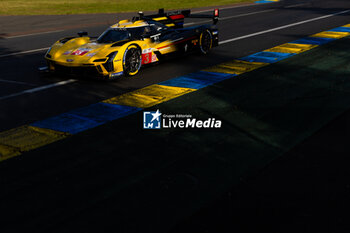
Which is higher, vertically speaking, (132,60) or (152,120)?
(132,60)

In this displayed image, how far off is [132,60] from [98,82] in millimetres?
1170

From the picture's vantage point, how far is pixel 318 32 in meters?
18.3

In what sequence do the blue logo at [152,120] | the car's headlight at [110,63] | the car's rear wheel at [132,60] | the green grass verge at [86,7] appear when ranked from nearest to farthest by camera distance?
1. the blue logo at [152,120]
2. the car's headlight at [110,63]
3. the car's rear wheel at [132,60]
4. the green grass verge at [86,7]

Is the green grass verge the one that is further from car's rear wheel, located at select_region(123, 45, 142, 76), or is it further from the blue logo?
the blue logo

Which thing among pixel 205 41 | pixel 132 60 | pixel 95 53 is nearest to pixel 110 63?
pixel 95 53

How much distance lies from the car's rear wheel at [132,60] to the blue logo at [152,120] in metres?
3.01

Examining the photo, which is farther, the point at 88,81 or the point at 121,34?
the point at 121,34

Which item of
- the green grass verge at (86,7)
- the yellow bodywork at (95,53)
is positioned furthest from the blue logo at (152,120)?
the green grass verge at (86,7)

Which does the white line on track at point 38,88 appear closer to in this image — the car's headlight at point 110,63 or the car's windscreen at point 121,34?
the car's headlight at point 110,63

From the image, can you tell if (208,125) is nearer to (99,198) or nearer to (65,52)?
(99,198)

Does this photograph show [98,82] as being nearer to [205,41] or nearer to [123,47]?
[123,47]

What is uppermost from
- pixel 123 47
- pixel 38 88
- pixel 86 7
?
pixel 86 7

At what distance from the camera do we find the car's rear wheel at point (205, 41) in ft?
44.5

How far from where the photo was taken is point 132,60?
11156 mm
